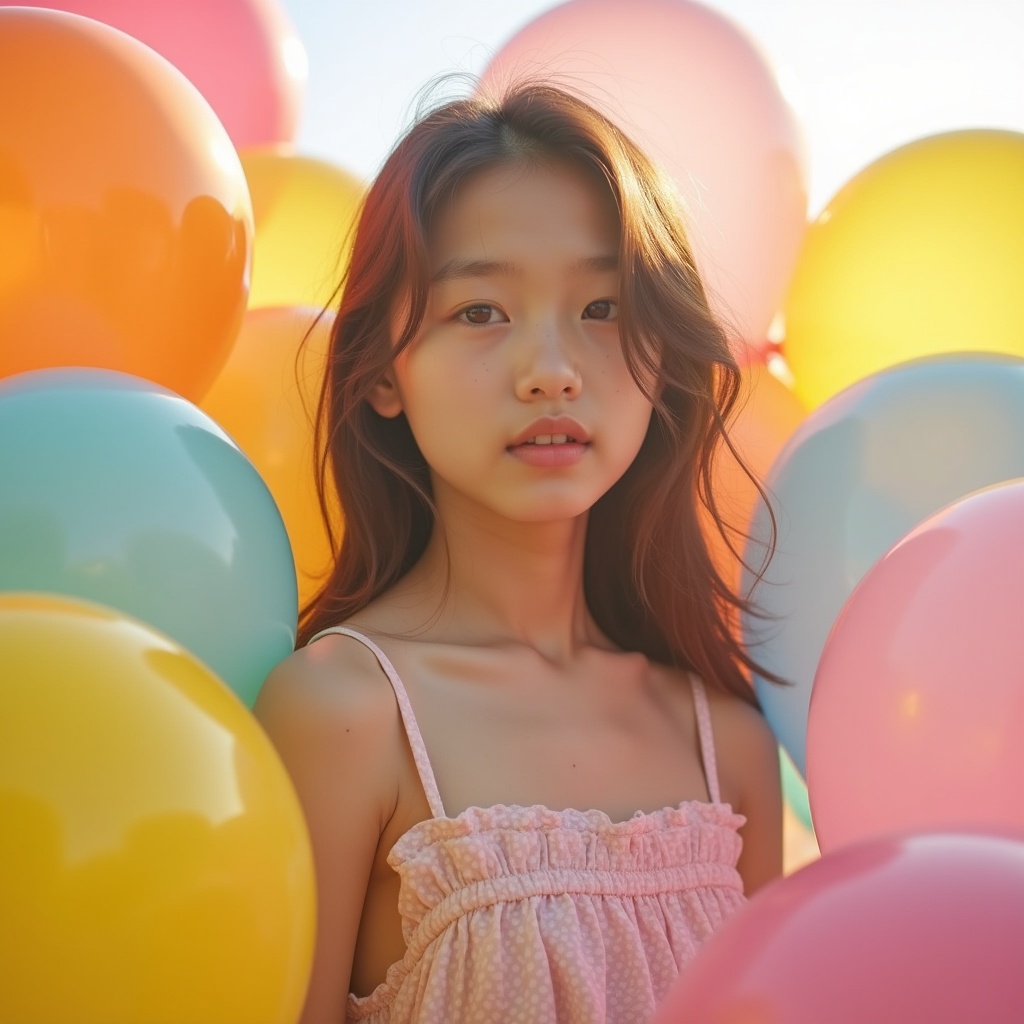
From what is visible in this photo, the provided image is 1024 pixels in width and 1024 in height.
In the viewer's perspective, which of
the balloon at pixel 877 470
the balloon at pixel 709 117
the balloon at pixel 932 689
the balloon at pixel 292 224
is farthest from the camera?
the balloon at pixel 292 224

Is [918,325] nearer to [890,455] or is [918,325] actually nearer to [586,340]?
[890,455]

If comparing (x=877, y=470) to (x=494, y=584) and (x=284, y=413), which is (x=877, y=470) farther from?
(x=284, y=413)

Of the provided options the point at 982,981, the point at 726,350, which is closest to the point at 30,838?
→ the point at 982,981

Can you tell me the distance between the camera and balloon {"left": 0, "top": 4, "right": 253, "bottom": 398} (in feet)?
6.51

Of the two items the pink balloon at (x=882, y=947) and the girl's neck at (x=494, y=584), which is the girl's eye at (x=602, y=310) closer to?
the girl's neck at (x=494, y=584)

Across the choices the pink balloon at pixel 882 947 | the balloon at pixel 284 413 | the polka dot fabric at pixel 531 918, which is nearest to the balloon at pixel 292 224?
the balloon at pixel 284 413

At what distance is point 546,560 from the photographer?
7.39 ft

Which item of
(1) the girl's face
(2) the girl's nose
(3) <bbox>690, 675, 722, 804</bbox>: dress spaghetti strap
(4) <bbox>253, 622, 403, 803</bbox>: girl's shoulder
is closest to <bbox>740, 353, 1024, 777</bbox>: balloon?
(3) <bbox>690, 675, 722, 804</bbox>: dress spaghetti strap

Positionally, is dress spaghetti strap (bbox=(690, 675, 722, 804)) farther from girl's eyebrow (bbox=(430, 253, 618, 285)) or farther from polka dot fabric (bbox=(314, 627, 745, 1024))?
girl's eyebrow (bbox=(430, 253, 618, 285))

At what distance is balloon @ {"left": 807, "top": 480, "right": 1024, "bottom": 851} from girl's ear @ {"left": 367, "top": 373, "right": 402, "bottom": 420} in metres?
0.85

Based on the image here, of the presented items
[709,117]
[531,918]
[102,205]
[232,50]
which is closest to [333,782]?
[531,918]

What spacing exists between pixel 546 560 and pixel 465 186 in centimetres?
59

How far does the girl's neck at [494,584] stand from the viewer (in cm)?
220

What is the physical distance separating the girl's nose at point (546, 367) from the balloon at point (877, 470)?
417 mm
